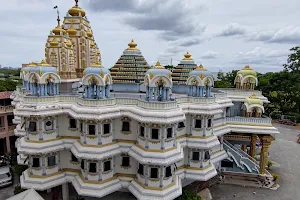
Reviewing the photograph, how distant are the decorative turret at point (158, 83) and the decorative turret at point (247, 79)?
14.9 metres

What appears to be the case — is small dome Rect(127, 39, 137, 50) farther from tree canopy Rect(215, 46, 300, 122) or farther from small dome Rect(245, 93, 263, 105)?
tree canopy Rect(215, 46, 300, 122)

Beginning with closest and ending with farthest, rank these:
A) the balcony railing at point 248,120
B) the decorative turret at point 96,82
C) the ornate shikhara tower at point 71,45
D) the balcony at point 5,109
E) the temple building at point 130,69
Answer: the decorative turret at point 96,82 < the ornate shikhara tower at point 71,45 < the temple building at point 130,69 < the balcony railing at point 248,120 < the balcony at point 5,109

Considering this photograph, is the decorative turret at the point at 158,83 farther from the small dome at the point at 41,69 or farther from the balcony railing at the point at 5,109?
the balcony railing at the point at 5,109

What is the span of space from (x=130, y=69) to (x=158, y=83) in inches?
290

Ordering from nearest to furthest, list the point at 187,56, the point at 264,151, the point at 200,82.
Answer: the point at 200,82
the point at 264,151
the point at 187,56

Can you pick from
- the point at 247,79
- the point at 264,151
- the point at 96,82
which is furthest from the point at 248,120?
the point at 96,82

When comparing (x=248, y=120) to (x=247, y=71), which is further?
(x=247, y=71)

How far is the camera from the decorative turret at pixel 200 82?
17.2 meters

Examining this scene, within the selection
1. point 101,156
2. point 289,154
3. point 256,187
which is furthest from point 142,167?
point 289,154

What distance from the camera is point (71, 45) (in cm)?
2222

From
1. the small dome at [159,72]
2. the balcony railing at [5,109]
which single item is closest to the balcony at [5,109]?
the balcony railing at [5,109]

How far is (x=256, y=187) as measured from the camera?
2145 centimetres

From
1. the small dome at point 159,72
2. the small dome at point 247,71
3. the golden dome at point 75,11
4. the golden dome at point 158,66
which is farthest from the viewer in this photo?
the small dome at point 247,71

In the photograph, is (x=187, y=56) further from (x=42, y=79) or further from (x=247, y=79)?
(x=42, y=79)
